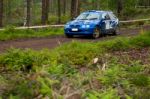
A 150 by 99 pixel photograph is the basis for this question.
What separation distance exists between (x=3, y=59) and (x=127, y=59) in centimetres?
382

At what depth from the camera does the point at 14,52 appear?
12.2m

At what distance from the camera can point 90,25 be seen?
24.2 meters

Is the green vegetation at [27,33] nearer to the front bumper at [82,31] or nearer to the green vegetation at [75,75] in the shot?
the front bumper at [82,31]

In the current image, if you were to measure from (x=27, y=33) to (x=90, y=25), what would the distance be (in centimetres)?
439

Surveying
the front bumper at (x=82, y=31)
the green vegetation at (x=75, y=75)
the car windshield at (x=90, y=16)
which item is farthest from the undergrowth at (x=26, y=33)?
the green vegetation at (x=75, y=75)

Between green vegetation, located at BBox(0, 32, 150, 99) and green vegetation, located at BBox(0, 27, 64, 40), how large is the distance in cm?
942

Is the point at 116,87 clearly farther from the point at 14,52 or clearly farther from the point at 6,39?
the point at 6,39

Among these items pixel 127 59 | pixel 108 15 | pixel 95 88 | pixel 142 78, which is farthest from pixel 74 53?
pixel 108 15

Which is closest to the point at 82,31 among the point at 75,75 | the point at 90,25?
the point at 90,25

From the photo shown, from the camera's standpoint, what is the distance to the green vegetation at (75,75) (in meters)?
7.15

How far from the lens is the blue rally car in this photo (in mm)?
24172

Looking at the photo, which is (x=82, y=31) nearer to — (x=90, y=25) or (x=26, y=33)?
(x=90, y=25)

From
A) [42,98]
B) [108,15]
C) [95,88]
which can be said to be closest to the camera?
[42,98]

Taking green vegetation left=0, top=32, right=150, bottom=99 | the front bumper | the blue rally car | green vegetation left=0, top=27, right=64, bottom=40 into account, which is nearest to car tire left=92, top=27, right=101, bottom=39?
the blue rally car
